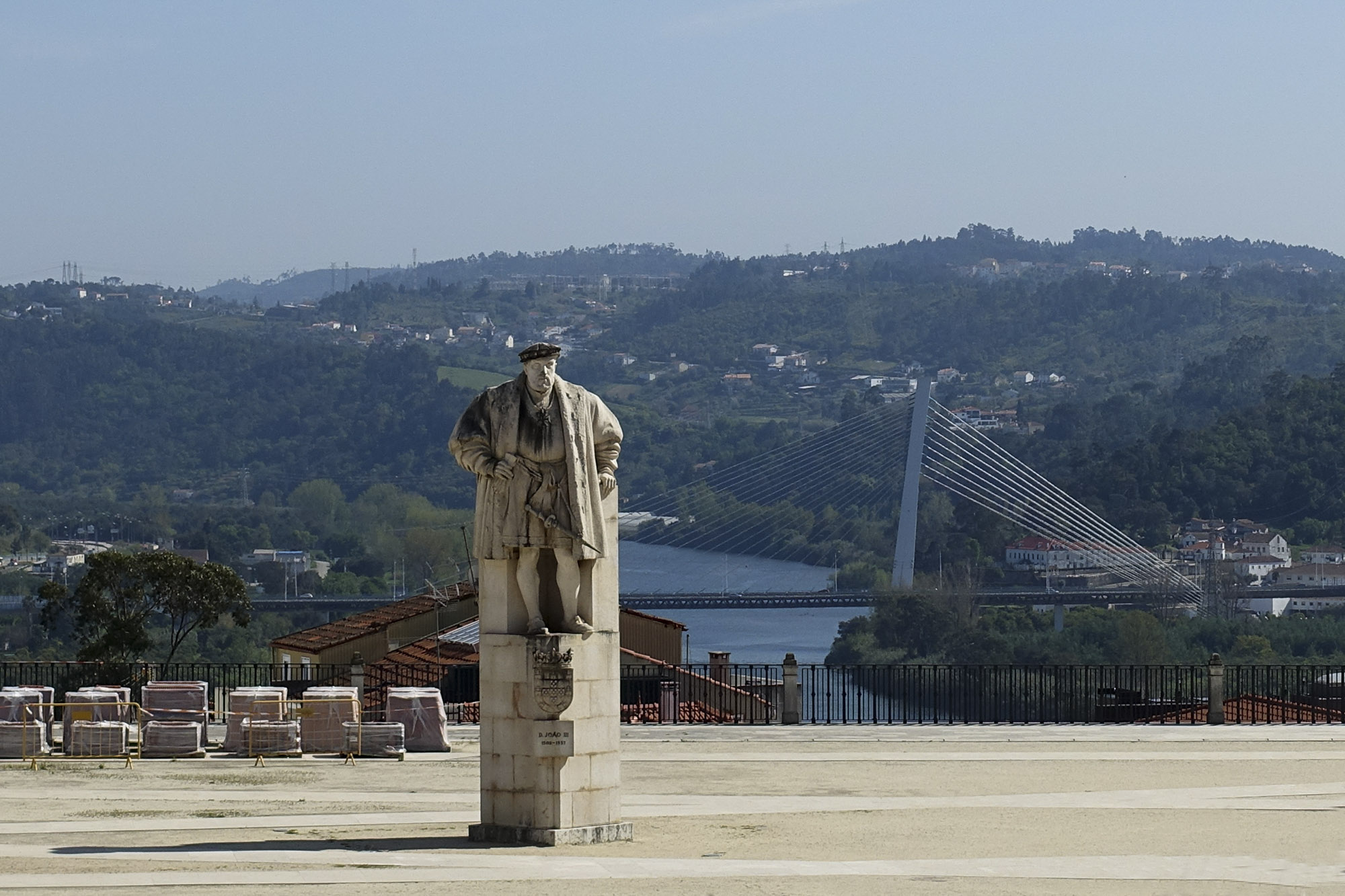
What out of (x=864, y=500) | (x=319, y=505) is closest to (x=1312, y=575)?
(x=864, y=500)

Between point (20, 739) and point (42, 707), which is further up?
point (42, 707)

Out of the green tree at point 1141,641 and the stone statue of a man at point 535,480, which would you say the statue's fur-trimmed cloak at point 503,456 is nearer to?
the stone statue of a man at point 535,480

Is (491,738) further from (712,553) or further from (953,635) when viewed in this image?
(712,553)

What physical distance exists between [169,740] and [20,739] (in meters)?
1.58

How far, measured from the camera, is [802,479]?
13500cm

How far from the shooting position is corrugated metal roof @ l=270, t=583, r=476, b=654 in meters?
36.8

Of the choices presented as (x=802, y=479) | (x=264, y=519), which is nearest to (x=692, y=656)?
(x=802, y=479)

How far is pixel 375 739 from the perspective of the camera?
2359 cm

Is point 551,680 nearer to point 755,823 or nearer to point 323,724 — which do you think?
point 755,823

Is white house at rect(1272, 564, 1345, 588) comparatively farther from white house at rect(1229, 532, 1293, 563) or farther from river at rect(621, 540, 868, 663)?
river at rect(621, 540, 868, 663)

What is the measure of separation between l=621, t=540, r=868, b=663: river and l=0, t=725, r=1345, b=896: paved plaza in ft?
221

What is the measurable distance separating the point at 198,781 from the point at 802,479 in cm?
11484

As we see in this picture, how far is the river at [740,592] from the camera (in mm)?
97812

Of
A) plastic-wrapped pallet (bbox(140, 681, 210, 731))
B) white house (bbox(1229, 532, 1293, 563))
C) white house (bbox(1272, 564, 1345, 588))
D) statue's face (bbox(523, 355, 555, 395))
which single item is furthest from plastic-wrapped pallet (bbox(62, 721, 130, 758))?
white house (bbox(1229, 532, 1293, 563))
